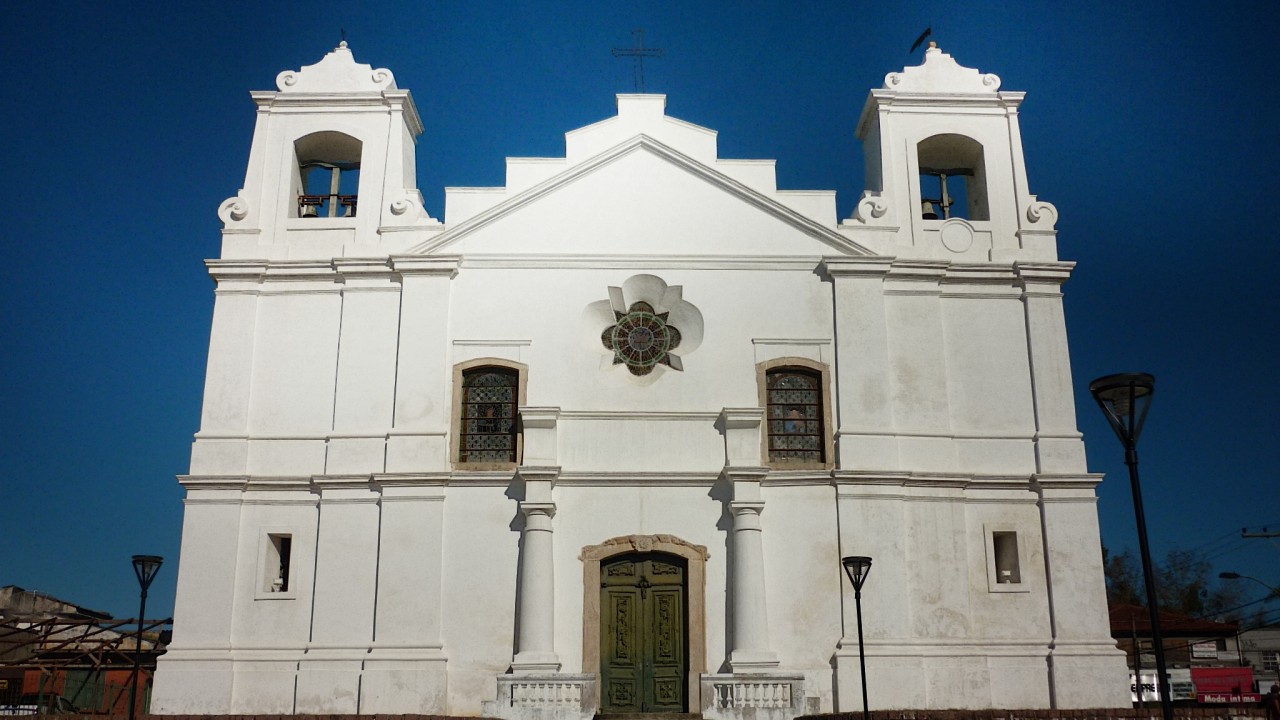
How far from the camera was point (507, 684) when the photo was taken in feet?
59.2

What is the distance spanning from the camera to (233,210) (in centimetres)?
2166

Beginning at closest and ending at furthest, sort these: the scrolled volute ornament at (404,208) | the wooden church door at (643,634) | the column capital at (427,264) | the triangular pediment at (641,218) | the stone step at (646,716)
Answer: the stone step at (646,716)
the wooden church door at (643,634)
the column capital at (427,264)
the triangular pediment at (641,218)
the scrolled volute ornament at (404,208)

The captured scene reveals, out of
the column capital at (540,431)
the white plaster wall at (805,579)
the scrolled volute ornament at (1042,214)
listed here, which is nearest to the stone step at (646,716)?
the white plaster wall at (805,579)

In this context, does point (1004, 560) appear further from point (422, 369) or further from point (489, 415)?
point (422, 369)

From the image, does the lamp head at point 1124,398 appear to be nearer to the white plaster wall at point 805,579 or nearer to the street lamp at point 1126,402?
the street lamp at point 1126,402

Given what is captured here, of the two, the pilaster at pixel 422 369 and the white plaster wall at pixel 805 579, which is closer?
the white plaster wall at pixel 805 579

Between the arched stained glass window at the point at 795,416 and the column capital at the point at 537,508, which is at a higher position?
the arched stained glass window at the point at 795,416

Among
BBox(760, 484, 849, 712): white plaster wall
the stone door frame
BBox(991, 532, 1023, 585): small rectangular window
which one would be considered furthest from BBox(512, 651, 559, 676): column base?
BBox(991, 532, 1023, 585): small rectangular window

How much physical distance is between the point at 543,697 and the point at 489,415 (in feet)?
16.1

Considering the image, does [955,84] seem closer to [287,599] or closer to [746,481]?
[746,481]

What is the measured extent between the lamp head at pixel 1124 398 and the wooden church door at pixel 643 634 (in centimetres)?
A: 985

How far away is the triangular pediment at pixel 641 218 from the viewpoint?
69.6ft

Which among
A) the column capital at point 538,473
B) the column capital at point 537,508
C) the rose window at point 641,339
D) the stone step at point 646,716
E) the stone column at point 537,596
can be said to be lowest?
the stone step at point 646,716

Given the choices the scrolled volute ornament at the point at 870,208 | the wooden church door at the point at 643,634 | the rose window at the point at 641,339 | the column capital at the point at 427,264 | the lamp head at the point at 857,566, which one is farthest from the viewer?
the scrolled volute ornament at the point at 870,208
